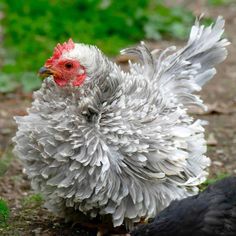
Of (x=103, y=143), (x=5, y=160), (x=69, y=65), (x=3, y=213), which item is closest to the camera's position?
(x=103, y=143)

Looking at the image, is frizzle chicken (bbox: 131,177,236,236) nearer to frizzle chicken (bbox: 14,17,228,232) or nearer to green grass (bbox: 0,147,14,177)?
frizzle chicken (bbox: 14,17,228,232)

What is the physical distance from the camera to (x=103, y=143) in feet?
13.6

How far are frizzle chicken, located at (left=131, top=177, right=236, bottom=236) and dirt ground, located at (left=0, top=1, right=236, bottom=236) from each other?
93 cm

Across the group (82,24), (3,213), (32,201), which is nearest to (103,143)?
(3,213)

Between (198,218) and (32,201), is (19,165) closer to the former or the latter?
(32,201)

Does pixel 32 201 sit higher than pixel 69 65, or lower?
lower

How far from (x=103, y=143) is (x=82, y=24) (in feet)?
14.0

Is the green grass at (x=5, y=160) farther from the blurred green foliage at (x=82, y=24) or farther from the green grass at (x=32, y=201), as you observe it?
Answer: the blurred green foliage at (x=82, y=24)

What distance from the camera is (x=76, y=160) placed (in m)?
4.12

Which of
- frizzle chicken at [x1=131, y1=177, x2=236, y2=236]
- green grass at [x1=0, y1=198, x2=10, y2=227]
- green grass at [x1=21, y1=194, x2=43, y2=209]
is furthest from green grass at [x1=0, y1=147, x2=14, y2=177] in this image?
frizzle chicken at [x1=131, y1=177, x2=236, y2=236]

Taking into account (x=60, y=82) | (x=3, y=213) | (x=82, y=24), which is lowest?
(x=3, y=213)

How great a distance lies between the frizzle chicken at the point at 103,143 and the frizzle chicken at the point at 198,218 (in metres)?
0.39

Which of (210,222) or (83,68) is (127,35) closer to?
(83,68)

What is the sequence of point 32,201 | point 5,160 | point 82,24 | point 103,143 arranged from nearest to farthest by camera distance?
1. point 103,143
2. point 32,201
3. point 5,160
4. point 82,24
